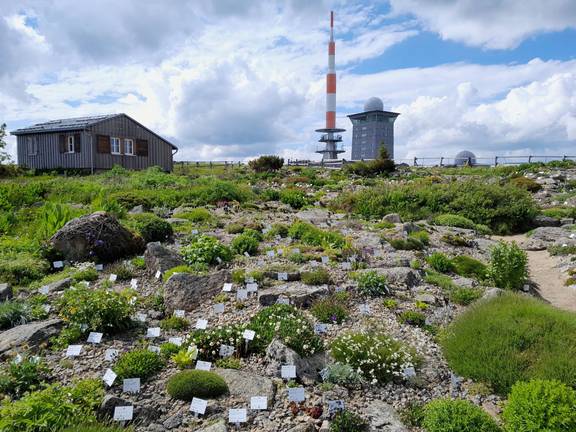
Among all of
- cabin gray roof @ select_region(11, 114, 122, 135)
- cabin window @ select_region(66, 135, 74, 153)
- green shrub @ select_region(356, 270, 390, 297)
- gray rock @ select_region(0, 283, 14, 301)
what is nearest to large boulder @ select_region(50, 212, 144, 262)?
gray rock @ select_region(0, 283, 14, 301)

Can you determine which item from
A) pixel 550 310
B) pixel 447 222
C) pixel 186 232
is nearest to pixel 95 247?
pixel 186 232

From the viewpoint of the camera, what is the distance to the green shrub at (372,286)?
26.7 ft

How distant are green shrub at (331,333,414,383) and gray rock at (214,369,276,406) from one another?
1.00 meters

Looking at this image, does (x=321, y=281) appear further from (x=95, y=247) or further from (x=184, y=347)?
(x=95, y=247)

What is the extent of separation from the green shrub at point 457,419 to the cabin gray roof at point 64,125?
31806mm

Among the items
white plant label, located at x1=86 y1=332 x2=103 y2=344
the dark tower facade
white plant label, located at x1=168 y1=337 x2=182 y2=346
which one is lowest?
white plant label, located at x1=168 y1=337 x2=182 y2=346

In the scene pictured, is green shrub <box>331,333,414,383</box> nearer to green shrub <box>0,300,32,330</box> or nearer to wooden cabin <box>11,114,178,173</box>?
green shrub <box>0,300,32,330</box>

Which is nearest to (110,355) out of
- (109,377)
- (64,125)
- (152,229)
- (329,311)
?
(109,377)

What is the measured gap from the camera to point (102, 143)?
33.0m

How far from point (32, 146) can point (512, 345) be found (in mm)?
38297

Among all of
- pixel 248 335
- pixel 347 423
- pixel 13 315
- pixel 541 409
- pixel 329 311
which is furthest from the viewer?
pixel 329 311

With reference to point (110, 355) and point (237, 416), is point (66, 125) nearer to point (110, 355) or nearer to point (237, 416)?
point (110, 355)

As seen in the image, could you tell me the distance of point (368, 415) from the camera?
4.98 metres

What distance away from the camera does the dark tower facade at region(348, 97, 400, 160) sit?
3718 inches
